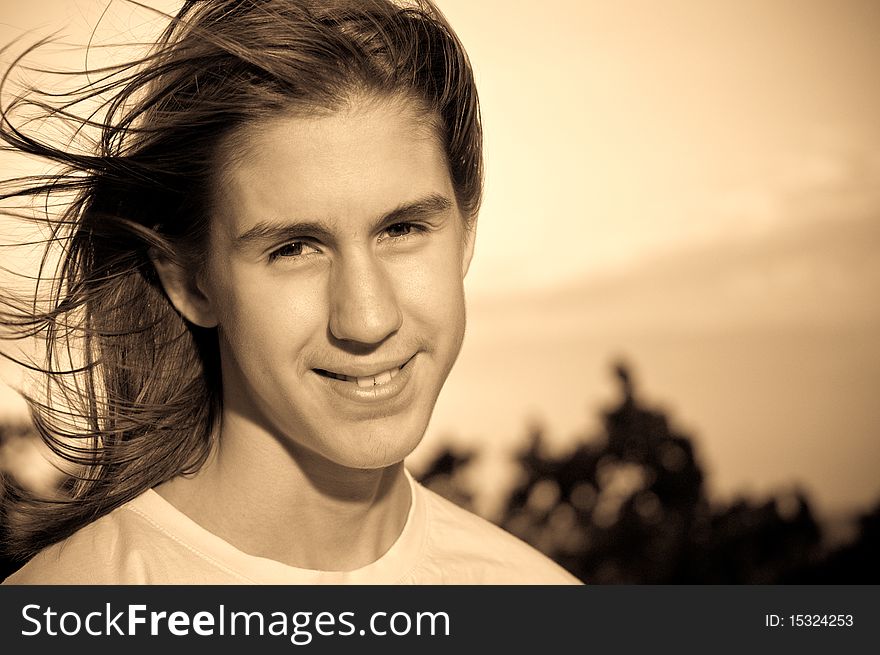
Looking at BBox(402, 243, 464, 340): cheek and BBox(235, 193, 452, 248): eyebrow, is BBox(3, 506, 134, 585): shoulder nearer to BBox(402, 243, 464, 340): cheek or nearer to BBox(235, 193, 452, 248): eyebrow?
BBox(235, 193, 452, 248): eyebrow

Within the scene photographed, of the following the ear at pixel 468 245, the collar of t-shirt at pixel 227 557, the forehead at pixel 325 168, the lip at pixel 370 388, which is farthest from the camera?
the ear at pixel 468 245

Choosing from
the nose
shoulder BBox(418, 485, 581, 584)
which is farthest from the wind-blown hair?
shoulder BBox(418, 485, 581, 584)

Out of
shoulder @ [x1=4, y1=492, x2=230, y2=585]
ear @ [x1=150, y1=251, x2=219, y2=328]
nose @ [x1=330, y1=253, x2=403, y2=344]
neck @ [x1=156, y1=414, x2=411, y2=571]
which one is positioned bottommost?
shoulder @ [x1=4, y1=492, x2=230, y2=585]

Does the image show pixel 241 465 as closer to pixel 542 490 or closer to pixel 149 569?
pixel 149 569

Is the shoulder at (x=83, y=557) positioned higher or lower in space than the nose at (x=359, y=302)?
lower

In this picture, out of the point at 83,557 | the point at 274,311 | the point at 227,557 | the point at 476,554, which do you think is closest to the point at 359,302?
the point at 274,311

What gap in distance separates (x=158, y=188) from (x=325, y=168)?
441 millimetres

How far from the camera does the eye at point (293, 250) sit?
1984 mm

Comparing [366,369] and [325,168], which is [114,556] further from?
[325,168]

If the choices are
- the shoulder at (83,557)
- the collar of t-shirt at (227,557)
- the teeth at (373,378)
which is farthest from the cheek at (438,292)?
the shoulder at (83,557)

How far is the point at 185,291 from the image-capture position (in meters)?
2.23

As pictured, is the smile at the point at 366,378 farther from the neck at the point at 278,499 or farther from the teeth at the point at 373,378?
the neck at the point at 278,499

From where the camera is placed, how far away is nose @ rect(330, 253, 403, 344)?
1.93 meters

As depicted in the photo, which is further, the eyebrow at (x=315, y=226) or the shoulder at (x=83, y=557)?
the shoulder at (x=83, y=557)
